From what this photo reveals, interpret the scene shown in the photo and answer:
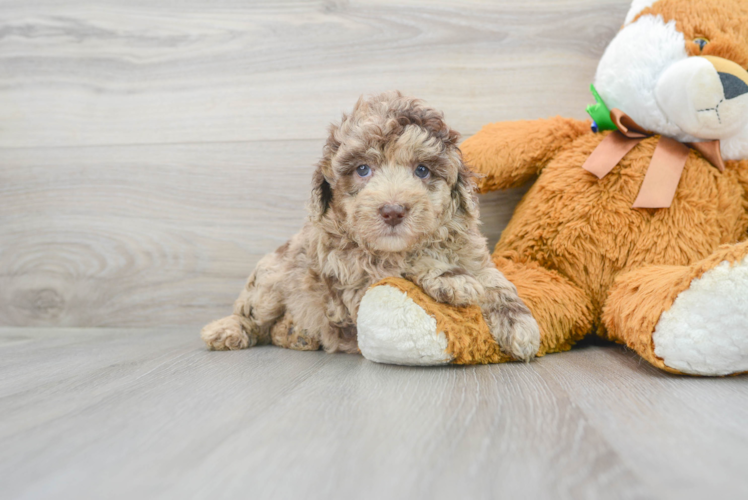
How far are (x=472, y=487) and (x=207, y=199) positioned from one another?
1554 mm

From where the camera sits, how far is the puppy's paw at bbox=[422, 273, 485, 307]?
4.01 feet

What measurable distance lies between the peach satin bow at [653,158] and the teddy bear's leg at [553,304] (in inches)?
11.2

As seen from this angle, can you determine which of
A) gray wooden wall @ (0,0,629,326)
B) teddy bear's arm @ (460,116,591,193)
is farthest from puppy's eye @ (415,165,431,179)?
gray wooden wall @ (0,0,629,326)

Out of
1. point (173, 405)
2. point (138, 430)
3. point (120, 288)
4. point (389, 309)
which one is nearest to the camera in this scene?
point (138, 430)

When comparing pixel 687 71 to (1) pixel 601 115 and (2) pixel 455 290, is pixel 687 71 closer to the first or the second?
(1) pixel 601 115

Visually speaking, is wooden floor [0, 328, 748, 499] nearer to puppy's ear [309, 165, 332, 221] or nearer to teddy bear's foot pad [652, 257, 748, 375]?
teddy bear's foot pad [652, 257, 748, 375]

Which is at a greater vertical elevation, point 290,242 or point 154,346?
point 290,242

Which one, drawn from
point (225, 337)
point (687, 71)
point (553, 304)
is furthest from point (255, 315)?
point (687, 71)

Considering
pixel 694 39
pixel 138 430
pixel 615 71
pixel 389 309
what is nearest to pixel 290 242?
pixel 389 309

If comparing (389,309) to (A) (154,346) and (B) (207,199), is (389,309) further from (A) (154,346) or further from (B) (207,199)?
(B) (207,199)

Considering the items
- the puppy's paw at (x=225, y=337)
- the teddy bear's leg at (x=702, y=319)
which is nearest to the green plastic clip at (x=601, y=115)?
the teddy bear's leg at (x=702, y=319)

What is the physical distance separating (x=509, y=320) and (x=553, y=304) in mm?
199

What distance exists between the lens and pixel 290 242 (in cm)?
155

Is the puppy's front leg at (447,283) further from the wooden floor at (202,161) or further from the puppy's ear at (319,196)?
the puppy's ear at (319,196)
